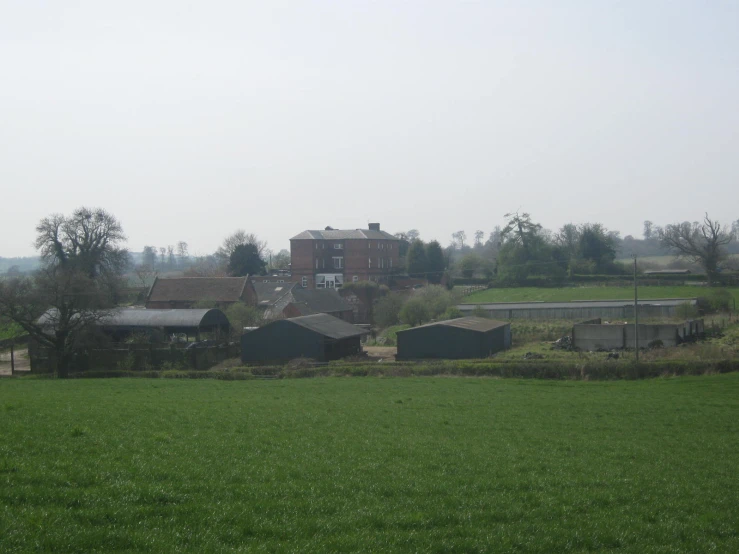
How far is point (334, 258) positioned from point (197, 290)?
99.7 feet

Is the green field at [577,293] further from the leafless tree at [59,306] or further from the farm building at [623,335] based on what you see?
the leafless tree at [59,306]

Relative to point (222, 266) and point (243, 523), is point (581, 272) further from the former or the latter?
point (243, 523)

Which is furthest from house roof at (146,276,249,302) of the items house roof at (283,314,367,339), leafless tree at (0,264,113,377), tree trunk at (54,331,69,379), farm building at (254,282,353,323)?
tree trunk at (54,331,69,379)

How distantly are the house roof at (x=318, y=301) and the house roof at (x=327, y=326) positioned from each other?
13387 mm

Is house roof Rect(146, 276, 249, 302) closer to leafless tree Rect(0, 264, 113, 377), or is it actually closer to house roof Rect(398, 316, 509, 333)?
leafless tree Rect(0, 264, 113, 377)

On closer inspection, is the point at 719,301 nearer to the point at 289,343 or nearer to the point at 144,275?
the point at 289,343

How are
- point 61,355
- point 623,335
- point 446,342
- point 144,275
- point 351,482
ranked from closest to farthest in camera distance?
point 351,482
point 61,355
point 446,342
point 623,335
point 144,275

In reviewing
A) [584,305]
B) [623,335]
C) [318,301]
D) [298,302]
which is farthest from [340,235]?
[623,335]

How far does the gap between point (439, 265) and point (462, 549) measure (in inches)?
3745

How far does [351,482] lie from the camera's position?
9.95 meters

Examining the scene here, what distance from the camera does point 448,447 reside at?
44.0 feet

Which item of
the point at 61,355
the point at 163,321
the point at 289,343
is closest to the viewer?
the point at 61,355

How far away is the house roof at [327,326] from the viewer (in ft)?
156

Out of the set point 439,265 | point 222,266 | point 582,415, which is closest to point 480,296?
point 439,265
